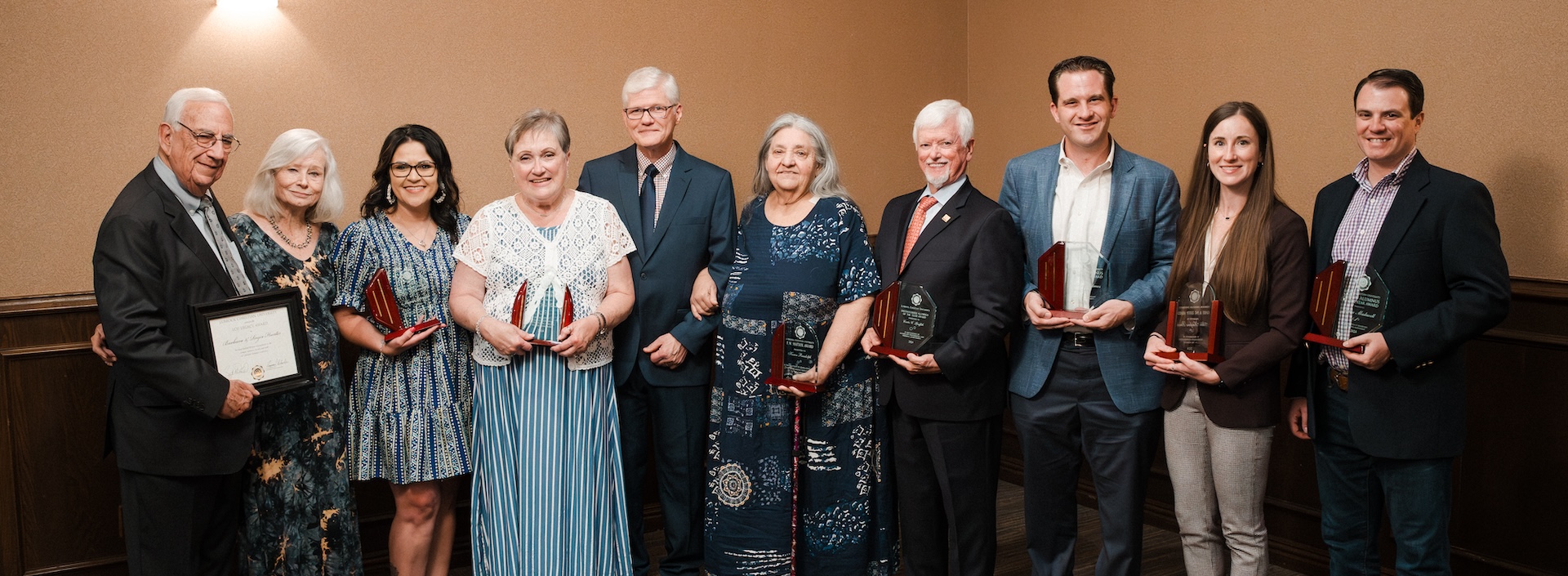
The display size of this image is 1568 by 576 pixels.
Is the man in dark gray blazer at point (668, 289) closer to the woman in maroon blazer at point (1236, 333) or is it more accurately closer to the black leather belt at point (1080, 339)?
the black leather belt at point (1080, 339)

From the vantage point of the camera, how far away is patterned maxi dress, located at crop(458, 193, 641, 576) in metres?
2.84

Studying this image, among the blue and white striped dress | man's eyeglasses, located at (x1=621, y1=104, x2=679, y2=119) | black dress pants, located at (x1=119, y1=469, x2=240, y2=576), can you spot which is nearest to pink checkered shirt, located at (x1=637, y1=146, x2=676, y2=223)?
man's eyeglasses, located at (x1=621, y1=104, x2=679, y2=119)

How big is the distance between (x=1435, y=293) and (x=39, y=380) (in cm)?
393

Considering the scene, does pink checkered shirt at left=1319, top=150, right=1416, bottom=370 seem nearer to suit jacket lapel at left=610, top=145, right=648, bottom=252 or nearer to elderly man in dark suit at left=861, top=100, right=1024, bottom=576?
elderly man in dark suit at left=861, top=100, right=1024, bottom=576

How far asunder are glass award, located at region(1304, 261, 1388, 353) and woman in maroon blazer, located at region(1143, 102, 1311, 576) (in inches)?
3.3

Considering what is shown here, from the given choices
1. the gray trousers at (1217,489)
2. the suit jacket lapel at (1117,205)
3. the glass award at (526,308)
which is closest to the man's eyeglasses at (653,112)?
the glass award at (526,308)

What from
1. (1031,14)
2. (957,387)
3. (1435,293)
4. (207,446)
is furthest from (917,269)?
(1031,14)

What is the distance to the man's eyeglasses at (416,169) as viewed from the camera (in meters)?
2.97

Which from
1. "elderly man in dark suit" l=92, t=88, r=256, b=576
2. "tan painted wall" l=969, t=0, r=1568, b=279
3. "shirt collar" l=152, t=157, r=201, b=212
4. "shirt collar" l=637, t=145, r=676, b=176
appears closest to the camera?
"elderly man in dark suit" l=92, t=88, r=256, b=576

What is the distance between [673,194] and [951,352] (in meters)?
1.04

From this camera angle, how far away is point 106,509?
11.0 ft

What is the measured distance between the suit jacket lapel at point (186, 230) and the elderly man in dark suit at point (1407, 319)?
2.71 meters

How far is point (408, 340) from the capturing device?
286 centimetres

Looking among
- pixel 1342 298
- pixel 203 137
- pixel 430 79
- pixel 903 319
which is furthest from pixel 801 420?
pixel 430 79
